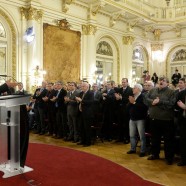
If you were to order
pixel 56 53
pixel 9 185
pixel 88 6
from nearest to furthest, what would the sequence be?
pixel 9 185
pixel 56 53
pixel 88 6

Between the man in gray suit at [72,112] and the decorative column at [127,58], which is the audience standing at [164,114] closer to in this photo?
the man in gray suit at [72,112]

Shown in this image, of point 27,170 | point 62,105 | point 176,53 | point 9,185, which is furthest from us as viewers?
point 176,53

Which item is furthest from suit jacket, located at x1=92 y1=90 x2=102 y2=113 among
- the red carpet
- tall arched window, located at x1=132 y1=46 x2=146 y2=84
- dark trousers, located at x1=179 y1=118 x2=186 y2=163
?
tall arched window, located at x1=132 y1=46 x2=146 y2=84

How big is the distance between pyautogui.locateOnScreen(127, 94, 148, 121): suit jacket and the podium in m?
2.50

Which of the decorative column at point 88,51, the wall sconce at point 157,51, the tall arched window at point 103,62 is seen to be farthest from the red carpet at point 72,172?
the wall sconce at point 157,51

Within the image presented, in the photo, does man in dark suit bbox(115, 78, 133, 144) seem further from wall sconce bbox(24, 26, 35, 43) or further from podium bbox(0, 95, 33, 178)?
wall sconce bbox(24, 26, 35, 43)

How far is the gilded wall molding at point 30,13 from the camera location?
10.2 meters

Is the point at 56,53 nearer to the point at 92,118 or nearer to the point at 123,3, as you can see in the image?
the point at 123,3

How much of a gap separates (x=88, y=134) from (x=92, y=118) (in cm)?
42

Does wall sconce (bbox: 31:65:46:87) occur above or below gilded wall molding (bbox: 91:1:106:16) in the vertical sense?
below

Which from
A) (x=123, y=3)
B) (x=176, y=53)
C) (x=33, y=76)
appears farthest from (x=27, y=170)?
(x=176, y=53)

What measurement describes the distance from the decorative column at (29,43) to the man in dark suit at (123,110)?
4.70 meters

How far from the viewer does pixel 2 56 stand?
10.1 metres

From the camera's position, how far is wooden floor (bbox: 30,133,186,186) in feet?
13.6
